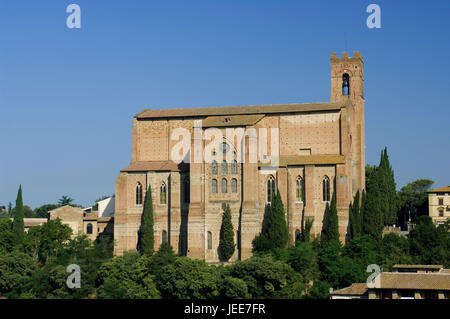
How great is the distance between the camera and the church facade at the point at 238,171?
56688mm

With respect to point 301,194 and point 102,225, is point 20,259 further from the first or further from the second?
point 301,194

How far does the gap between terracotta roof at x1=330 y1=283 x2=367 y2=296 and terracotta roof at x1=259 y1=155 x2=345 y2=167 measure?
41.7ft

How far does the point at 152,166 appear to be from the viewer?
6116 cm

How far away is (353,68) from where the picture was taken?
2542 inches

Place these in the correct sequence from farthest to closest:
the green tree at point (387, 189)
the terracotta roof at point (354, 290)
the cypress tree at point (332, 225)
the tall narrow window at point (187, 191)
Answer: the green tree at point (387, 189) → the tall narrow window at point (187, 191) → the cypress tree at point (332, 225) → the terracotta roof at point (354, 290)

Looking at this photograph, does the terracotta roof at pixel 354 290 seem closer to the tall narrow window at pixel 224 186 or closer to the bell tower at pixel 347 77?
the tall narrow window at pixel 224 186

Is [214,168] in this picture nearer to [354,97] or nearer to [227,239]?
[227,239]

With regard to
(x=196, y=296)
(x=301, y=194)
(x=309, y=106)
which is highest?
(x=309, y=106)

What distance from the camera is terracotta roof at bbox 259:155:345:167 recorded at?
57156 millimetres

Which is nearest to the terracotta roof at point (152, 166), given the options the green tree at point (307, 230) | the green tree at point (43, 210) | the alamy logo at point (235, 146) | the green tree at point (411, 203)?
the alamy logo at point (235, 146)

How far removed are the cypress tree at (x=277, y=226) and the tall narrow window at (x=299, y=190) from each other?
2.54 meters

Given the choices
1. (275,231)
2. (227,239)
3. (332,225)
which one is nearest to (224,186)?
(227,239)

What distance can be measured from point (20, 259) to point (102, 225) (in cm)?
1124
